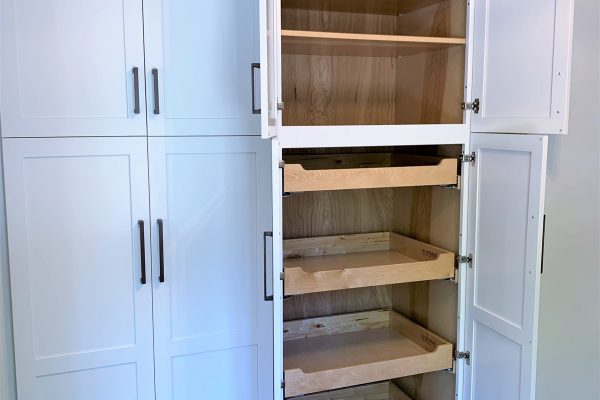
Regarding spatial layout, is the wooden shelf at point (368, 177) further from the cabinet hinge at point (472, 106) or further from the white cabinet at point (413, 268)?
the cabinet hinge at point (472, 106)

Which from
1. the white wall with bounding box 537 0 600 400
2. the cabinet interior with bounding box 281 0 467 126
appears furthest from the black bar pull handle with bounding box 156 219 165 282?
the white wall with bounding box 537 0 600 400

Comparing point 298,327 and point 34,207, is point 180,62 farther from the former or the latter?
point 298,327

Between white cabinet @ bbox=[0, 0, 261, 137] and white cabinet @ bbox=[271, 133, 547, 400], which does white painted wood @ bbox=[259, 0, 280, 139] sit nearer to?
white cabinet @ bbox=[271, 133, 547, 400]

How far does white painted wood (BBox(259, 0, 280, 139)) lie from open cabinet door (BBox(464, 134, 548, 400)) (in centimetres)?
74

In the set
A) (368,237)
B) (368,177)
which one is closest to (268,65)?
(368,177)

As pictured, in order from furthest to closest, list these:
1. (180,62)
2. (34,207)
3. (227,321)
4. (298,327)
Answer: (298,327)
(227,321)
(180,62)
(34,207)

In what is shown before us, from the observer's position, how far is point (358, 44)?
2061 millimetres

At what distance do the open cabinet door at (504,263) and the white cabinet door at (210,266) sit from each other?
767mm

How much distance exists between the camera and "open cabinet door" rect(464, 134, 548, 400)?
1.64 meters

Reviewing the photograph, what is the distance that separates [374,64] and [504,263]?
41.3 inches

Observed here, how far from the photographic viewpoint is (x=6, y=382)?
5.84 ft

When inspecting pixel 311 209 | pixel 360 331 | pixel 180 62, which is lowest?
pixel 360 331

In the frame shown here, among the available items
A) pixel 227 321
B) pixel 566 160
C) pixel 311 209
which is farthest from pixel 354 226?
pixel 566 160

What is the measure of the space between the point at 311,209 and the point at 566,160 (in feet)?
3.34
